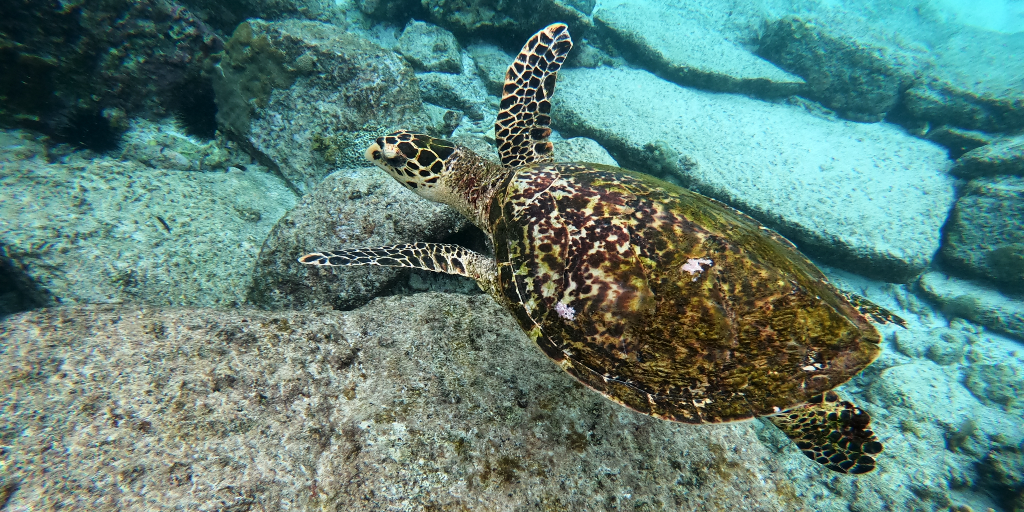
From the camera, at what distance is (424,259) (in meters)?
2.63

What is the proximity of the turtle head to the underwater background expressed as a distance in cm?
29

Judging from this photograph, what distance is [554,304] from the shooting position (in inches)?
84.7

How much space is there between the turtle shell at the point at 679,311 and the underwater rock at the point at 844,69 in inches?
393

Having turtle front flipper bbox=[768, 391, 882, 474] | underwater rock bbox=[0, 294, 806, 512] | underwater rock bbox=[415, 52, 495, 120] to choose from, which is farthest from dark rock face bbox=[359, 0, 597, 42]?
turtle front flipper bbox=[768, 391, 882, 474]

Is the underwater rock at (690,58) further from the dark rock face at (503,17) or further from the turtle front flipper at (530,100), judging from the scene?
the turtle front flipper at (530,100)

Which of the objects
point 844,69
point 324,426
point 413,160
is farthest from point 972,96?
point 324,426

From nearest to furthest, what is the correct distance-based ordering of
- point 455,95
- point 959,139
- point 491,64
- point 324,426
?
point 324,426 < point 455,95 < point 491,64 < point 959,139

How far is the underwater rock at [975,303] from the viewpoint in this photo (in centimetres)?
513

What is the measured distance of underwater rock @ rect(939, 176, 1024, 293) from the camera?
5.23m

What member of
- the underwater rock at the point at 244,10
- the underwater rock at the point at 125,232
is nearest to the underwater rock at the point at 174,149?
the underwater rock at the point at 125,232

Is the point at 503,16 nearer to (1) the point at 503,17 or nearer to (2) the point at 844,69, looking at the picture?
(1) the point at 503,17

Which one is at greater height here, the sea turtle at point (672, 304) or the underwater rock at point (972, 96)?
the underwater rock at point (972, 96)

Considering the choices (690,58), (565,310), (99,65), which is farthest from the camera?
(690,58)

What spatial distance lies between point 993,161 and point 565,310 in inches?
362
